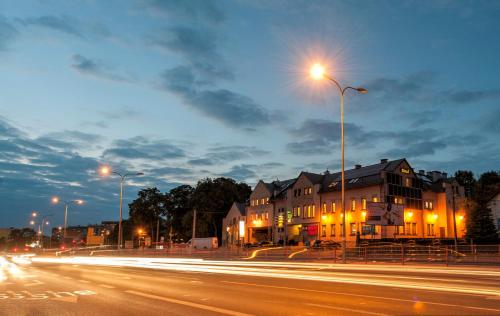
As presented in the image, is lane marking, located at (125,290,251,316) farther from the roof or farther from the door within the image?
the roof

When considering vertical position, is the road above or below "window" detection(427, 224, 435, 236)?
below

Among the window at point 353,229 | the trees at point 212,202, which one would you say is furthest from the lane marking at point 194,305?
the trees at point 212,202

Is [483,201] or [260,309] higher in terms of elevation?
[483,201]

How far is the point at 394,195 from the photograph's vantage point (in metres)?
67.9

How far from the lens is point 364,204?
227ft

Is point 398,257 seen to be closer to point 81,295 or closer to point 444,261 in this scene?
point 444,261

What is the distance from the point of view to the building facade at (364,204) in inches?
2685

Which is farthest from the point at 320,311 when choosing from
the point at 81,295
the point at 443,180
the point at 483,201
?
the point at 443,180

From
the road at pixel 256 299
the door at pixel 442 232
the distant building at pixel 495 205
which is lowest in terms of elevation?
the road at pixel 256 299

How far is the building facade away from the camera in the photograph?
68.2 metres

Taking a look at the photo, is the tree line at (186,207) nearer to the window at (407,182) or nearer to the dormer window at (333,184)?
the dormer window at (333,184)

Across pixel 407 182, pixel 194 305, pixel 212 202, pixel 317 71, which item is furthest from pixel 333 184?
pixel 194 305

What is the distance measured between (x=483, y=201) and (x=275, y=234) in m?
35.2

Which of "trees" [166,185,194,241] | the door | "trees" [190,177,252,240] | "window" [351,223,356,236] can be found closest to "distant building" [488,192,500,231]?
the door
